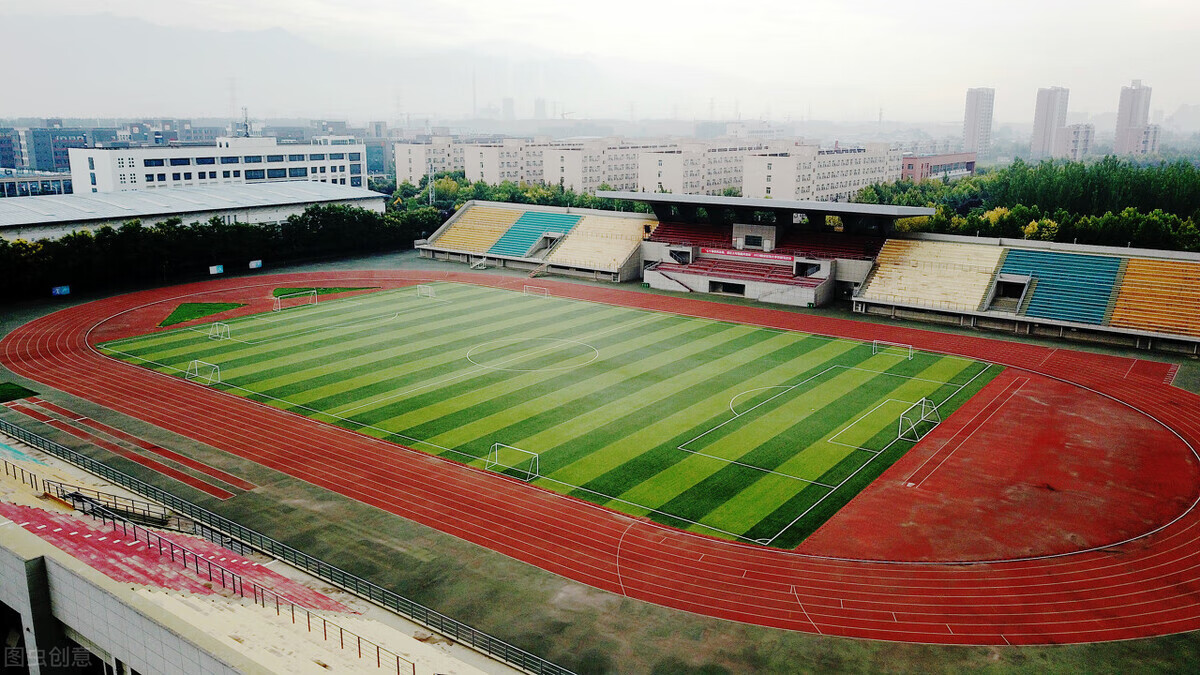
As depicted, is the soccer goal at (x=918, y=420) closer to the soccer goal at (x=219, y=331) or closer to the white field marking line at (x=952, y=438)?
the white field marking line at (x=952, y=438)

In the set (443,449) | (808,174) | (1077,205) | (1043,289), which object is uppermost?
(808,174)

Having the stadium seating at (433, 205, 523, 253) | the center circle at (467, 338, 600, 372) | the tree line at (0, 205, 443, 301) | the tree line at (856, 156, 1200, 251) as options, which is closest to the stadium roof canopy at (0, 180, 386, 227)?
the tree line at (0, 205, 443, 301)

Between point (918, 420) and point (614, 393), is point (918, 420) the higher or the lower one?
the lower one

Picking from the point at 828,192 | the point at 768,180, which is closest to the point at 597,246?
the point at 768,180

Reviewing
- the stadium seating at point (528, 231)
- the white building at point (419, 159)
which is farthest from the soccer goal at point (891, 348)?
the white building at point (419, 159)

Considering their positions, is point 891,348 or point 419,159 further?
point 419,159

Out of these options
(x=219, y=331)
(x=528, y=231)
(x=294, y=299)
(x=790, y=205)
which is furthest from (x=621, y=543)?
(x=528, y=231)

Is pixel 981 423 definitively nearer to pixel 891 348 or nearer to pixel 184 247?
pixel 891 348
